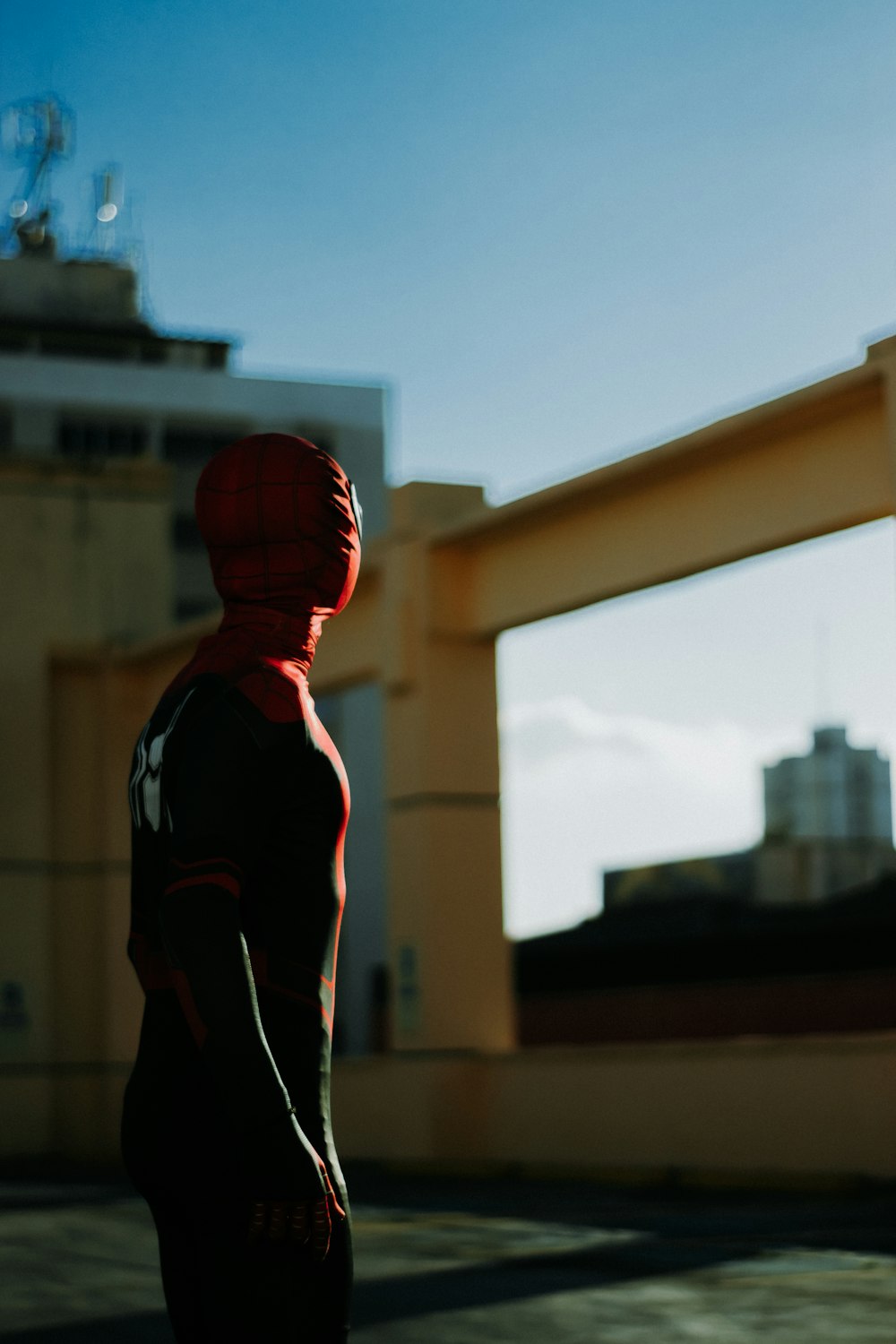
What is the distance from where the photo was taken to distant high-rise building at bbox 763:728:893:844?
138m

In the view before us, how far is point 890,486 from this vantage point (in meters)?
12.9

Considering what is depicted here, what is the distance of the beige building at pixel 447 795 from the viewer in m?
13.6

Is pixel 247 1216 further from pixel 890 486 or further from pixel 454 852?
pixel 454 852

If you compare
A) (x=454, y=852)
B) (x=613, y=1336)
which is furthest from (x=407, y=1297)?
(x=454, y=852)

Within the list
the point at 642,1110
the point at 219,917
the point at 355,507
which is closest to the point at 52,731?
the point at 642,1110

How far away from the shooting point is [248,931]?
9.98ft

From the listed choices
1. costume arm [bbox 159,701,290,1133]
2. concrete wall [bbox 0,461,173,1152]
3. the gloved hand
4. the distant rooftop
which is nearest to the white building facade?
the distant rooftop

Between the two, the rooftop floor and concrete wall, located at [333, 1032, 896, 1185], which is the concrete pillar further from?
the rooftop floor

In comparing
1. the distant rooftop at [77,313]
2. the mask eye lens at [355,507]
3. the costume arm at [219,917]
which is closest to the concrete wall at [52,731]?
the mask eye lens at [355,507]

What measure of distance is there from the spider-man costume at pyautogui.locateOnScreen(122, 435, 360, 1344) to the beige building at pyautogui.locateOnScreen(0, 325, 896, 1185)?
32.6 ft

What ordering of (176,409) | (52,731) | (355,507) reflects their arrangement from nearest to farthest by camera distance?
(355,507), (52,731), (176,409)

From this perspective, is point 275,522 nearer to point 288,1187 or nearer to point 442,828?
point 288,1187

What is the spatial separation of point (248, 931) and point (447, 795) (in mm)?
14369

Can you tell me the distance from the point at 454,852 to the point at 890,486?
6.03 meters
